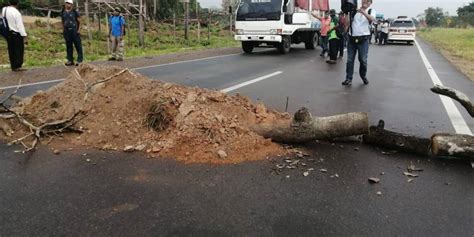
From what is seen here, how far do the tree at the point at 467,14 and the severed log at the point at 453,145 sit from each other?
73.5 m

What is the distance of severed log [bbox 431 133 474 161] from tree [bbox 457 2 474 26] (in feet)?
241

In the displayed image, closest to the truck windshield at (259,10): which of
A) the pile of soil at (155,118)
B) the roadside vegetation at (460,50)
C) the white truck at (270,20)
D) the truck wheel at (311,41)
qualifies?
the white truck at (270,20)

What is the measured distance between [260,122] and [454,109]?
12.5 ft

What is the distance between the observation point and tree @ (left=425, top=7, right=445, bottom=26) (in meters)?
89.8

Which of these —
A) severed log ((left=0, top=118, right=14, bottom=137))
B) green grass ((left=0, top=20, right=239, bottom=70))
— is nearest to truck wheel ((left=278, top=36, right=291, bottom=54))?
green grass ((left=0, top=20, right=239, bottom=70))

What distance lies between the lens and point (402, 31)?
1109 inches

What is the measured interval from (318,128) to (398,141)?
2.93ft

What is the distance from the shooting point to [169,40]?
82.7ft

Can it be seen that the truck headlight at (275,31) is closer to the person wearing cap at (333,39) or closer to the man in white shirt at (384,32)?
the person wearing cap at (333,39)

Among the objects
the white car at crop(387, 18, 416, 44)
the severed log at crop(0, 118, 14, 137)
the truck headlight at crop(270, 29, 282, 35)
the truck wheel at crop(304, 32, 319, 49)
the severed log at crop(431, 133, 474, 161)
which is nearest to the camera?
the severed log at crop(431, 133, 474, 161)

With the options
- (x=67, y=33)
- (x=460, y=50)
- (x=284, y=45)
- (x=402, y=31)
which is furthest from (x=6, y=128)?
(x=402, y=31)

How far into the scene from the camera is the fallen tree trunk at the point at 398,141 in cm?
450

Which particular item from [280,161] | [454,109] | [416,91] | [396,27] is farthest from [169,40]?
[280,161]

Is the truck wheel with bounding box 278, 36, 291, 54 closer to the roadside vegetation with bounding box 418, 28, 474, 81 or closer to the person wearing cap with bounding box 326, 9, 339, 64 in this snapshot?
the person wearing cap with bounding box 326, 9, 339, 64
